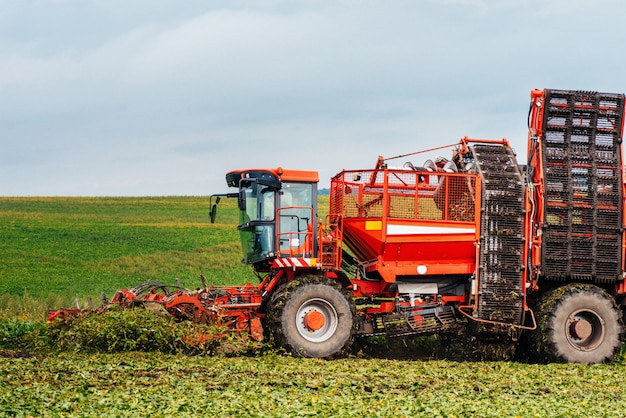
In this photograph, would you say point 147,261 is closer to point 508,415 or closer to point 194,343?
point 194,343

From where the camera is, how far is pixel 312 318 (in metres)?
13.2

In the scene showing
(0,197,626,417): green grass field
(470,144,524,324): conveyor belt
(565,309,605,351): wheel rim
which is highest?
(470,144,524,324): conveyor belt

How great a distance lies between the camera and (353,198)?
14.1 meters

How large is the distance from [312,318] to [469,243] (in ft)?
9.68

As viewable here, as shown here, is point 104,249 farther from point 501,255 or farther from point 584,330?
point 584,330

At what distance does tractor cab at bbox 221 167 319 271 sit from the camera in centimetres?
1383

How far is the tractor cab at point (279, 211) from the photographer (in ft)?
45.4

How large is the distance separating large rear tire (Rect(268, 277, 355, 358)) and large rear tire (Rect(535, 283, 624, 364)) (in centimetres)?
335

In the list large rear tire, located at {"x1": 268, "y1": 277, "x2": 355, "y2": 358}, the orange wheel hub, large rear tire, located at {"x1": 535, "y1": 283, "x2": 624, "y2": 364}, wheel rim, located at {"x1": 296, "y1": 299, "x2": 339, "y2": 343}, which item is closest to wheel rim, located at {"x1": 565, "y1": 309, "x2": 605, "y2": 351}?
large rear tire, located at {"x1": 535, "y1": 283, "x2": 624, "y2": 364}

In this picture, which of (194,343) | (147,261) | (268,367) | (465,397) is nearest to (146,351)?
(194,343)

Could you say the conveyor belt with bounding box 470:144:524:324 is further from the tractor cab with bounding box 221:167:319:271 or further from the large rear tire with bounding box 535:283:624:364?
the tractor cab with bounding box 221:167:319:271

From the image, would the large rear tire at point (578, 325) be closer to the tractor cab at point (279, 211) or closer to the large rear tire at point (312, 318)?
the large rear tire at point (312, 318)

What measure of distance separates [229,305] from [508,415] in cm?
565

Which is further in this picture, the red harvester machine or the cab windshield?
the cab windshield
